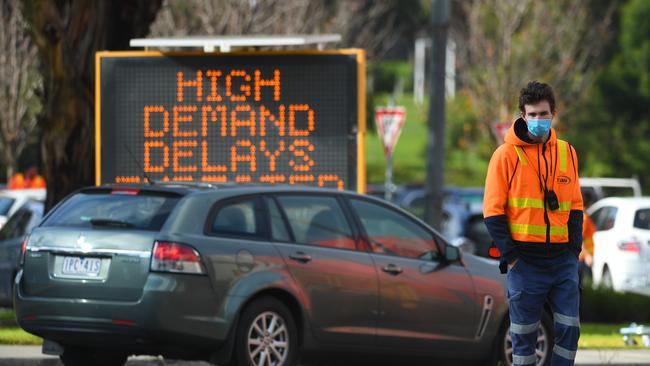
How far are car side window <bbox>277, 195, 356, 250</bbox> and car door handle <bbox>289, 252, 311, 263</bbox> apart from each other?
0.41 ft

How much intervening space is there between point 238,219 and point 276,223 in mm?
340

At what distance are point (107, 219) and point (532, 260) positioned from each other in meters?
3.22

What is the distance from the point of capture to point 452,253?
11.9 metres

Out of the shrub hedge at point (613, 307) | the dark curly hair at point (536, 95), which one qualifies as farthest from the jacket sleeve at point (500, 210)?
the shrub hedge at point (613, 307)

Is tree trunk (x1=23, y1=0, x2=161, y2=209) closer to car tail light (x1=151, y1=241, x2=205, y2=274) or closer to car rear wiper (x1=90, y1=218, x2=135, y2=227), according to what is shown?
car rear wiper (x1=90, y1=218, x2=135, y2=227)

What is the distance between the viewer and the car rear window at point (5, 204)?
2416 centimetres

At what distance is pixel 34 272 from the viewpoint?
10.6 m

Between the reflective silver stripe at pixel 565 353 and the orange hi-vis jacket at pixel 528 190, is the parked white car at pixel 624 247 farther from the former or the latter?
the orange hi-vis jacket at pixel 528 190

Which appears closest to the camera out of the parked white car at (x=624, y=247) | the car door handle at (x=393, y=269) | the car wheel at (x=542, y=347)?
the car door handle at (x=393, y=269)

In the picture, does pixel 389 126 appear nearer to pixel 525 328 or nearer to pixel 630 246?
pixel 630 246

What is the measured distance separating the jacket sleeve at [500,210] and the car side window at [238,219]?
2531 mm

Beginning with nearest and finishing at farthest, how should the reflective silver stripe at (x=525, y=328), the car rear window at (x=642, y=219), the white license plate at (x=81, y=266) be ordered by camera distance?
the reflective silver stripe at (x=525, y=328), the white license plate at (x=81, y=266), the car rear window at (x=642, y=219)

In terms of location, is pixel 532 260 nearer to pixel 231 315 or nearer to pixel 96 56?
pixel 231 315

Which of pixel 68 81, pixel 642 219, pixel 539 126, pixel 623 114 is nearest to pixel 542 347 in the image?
pixel 539 126
